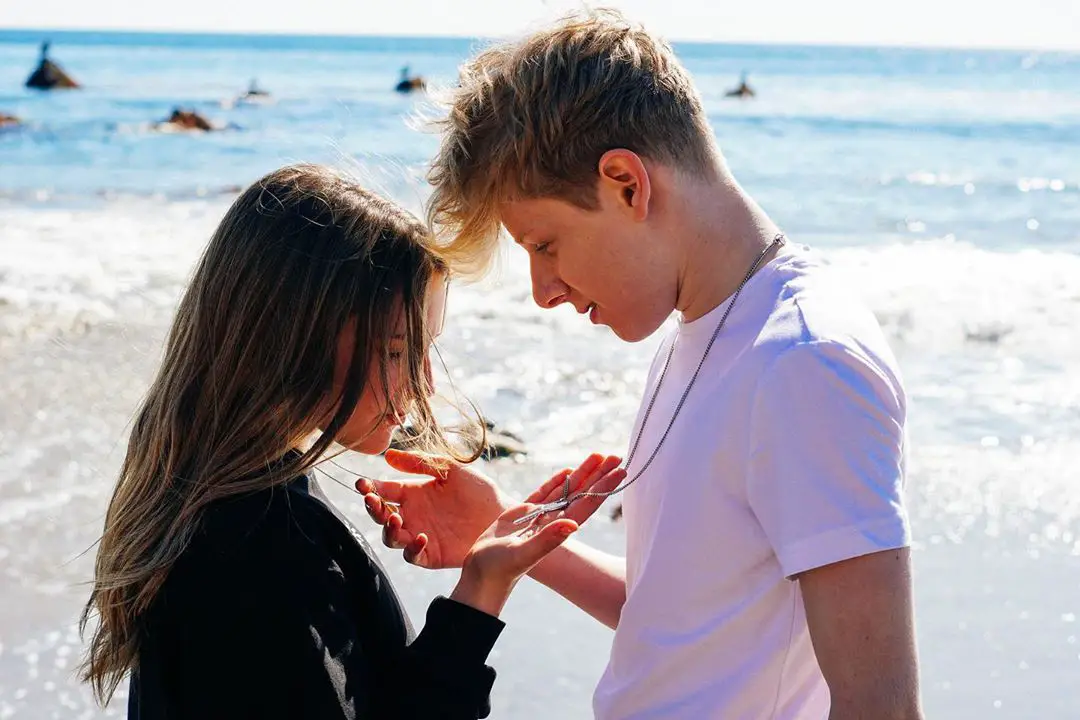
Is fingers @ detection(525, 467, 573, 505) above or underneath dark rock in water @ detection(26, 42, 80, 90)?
above

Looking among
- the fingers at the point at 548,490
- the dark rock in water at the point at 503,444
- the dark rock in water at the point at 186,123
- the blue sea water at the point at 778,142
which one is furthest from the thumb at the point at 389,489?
the dark rock in water at the point at 186,123

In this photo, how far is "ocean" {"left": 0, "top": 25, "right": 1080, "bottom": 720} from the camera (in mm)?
4258

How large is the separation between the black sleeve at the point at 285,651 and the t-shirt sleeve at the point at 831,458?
2.16 feet

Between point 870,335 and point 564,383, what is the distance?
5675 millimetres

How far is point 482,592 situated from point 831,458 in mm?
689

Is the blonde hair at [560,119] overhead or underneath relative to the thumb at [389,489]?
overhead

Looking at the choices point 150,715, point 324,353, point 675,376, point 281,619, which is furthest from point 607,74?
point 150,715

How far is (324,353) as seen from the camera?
2164 mm

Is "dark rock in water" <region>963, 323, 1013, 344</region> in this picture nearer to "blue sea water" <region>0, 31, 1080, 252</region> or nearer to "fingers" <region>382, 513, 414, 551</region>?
"blue sea water" <region>0, 31, 1080, 252</region>

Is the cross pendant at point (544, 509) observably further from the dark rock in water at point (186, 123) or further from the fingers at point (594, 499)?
the dark rock in water at point (186, 123)

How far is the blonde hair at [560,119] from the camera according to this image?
6.76ft

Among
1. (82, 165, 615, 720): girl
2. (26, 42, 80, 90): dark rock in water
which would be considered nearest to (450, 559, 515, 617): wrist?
(82, 165, 615, 720): girl

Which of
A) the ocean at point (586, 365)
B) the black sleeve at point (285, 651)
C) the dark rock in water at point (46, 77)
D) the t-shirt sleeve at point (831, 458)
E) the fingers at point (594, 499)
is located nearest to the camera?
the t-shirt sleeve at point (831, 458)

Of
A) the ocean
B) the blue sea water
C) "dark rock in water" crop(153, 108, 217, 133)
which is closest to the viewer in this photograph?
the ocean
